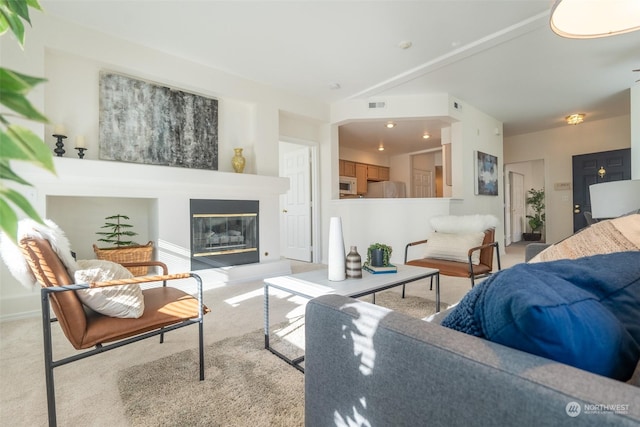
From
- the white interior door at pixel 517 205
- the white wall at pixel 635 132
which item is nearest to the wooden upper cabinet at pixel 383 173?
the white interior door at pixel 517 205

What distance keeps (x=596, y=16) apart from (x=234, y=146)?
365cm

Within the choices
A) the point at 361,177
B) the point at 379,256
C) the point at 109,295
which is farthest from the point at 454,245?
the point at 361,177

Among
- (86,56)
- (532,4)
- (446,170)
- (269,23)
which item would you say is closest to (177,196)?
(86,56)

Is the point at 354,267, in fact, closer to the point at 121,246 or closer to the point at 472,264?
the point at 472,264

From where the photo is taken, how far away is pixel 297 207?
5426 millimetres

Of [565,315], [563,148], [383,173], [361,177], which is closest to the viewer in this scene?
[565,315]

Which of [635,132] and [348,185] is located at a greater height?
[635,132]

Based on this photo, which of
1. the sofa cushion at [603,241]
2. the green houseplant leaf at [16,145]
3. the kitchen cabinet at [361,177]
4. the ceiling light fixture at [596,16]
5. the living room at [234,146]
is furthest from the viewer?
the kitchen cabinet at [361,177]

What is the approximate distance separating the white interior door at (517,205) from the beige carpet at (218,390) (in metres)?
8.39

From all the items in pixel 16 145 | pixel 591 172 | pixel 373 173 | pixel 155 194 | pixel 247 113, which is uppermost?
pixel 247 113

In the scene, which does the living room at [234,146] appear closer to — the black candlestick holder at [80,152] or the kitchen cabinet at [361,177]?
the black candlestick holder at [80,152]

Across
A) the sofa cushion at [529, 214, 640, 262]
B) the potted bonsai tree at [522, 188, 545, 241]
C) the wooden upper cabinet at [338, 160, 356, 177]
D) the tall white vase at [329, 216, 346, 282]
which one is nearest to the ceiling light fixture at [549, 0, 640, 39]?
the sofa cushion at [529, 214, 640, 262]

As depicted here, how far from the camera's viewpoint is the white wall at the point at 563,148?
5.75 meters

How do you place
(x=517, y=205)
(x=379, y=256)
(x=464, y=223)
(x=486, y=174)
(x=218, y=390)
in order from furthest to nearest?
(x=517, y=205) → (x=486, y=174) → (x=464, y=223) → (x=379, y=256) → (x=218, y=390)
